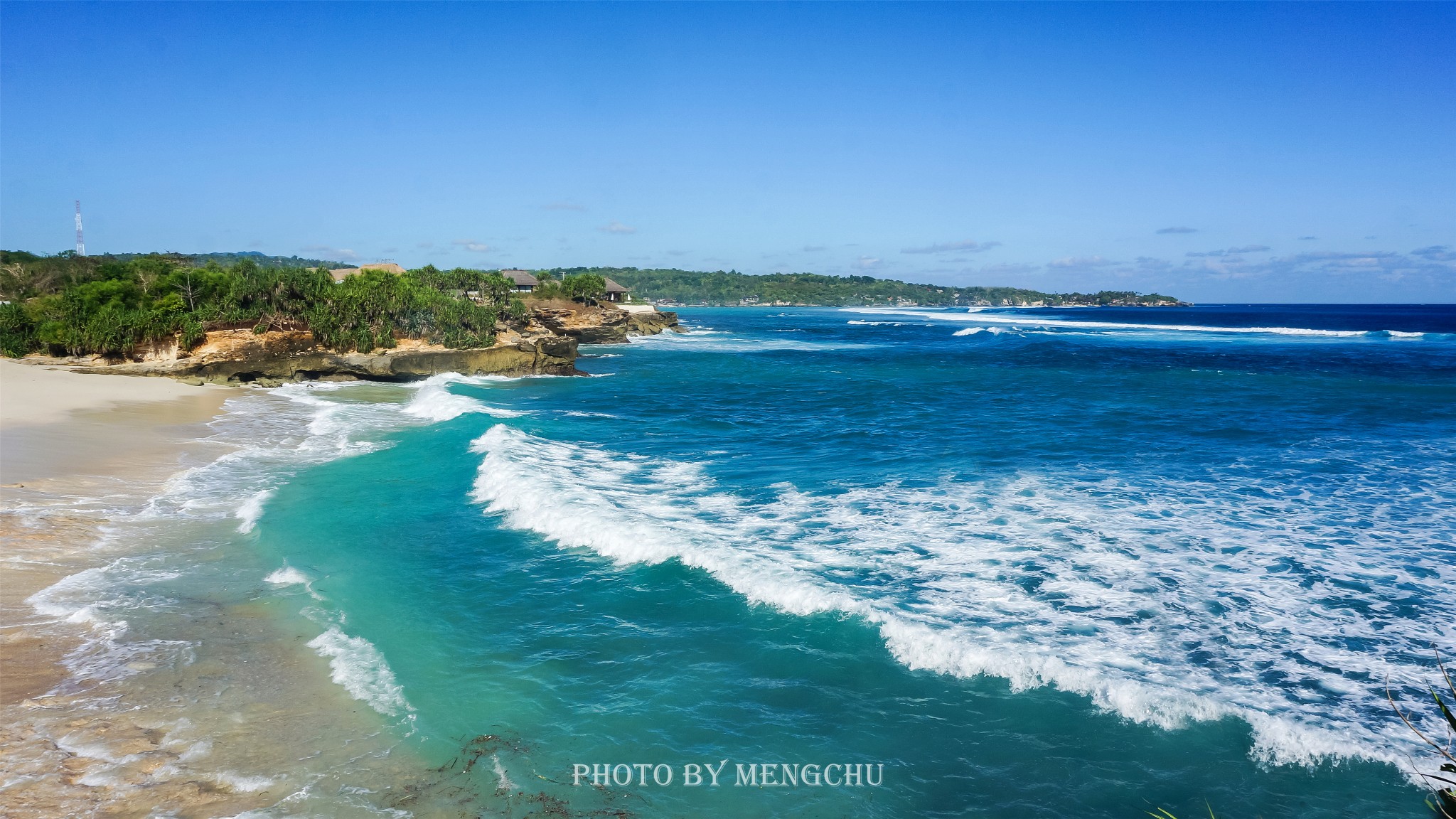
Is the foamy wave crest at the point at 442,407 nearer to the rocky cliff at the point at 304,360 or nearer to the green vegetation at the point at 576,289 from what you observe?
the rocky cliff at the point at 304,360

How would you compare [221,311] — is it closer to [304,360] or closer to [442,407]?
[304,360]

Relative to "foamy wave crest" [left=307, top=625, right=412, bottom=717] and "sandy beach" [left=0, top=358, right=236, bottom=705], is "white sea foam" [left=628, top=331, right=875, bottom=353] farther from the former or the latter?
"foamy wave crest" [left=307, top=625, right=412, bottom=717]

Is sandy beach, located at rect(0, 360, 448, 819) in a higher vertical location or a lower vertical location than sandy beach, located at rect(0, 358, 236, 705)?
lower

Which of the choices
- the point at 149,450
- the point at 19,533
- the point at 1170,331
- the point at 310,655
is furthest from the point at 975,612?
the point at 1170,331

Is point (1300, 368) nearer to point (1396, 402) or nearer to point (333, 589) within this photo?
point (1396, 402)

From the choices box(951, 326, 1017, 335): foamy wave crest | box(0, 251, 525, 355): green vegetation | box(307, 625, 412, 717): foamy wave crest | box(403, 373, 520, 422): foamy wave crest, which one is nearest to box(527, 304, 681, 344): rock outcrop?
box(0, 251, 525, 355): green vegetation

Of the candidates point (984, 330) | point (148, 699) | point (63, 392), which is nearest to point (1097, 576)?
point (148, 699)
